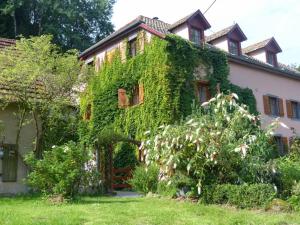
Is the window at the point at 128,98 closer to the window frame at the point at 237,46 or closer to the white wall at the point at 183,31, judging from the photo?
the white wall at the point at 183,31

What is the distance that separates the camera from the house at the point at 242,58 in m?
25.2

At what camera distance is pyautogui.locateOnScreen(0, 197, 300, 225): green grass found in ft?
32.5

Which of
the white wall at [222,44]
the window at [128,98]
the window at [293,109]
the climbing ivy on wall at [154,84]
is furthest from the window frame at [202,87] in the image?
the window at [293,109]

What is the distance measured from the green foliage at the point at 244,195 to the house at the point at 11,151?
8.83 meters

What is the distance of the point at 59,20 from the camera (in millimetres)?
40031

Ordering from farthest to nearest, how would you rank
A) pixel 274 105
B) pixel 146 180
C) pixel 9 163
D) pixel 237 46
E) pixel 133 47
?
pixel 274 105, pixel 237 46, pixel 133 47, pixel 9 163, pixel 146 180

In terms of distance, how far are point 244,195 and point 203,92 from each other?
1263cm

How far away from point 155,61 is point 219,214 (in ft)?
43.2

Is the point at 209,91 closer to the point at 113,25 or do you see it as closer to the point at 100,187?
the point at 100,187

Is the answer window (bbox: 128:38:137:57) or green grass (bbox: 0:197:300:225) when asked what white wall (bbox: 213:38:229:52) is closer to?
window (bbox: 128:38:137:57)

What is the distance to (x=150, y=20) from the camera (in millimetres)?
26406

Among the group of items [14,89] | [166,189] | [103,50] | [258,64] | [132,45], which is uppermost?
[103,50]

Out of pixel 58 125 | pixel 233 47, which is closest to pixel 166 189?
pixel 58 125

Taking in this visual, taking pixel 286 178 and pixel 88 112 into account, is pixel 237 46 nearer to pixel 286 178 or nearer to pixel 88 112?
pixel 88 112
